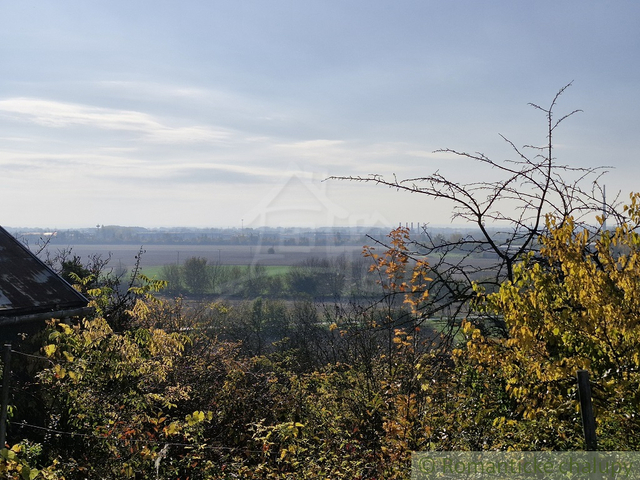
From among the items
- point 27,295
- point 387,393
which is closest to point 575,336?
point 387,393

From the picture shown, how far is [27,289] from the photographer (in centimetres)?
1177

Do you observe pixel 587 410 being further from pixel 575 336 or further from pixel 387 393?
pixel 387 393

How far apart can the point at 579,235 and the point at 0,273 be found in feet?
36.2

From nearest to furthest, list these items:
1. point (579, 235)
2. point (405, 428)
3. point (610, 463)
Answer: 1. point (610, 463)
2. point (579, 235)
3. point (405, 428)

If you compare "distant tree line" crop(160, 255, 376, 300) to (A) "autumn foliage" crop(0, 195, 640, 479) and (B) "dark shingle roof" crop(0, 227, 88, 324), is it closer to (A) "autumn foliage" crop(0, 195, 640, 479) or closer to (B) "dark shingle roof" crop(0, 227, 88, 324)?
(B) "dark shingle roof" crop(0, 227, 88, 324)

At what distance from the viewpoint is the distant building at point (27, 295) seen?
10.9 meters

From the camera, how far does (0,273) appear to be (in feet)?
38.6

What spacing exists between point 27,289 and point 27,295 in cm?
26

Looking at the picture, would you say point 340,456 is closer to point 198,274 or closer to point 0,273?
point 0,273

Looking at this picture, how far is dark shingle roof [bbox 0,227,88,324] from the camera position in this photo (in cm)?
1102

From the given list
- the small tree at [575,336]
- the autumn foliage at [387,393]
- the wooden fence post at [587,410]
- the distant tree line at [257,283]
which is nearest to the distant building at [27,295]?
the autumn foliage at [387,393]

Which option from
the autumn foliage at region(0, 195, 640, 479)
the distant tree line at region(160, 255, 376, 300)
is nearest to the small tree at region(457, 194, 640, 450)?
the autumn foliage at region(0, 195, 640, 479)

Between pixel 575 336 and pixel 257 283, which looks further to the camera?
pixel 257 283

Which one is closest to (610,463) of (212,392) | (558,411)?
(558,411)
